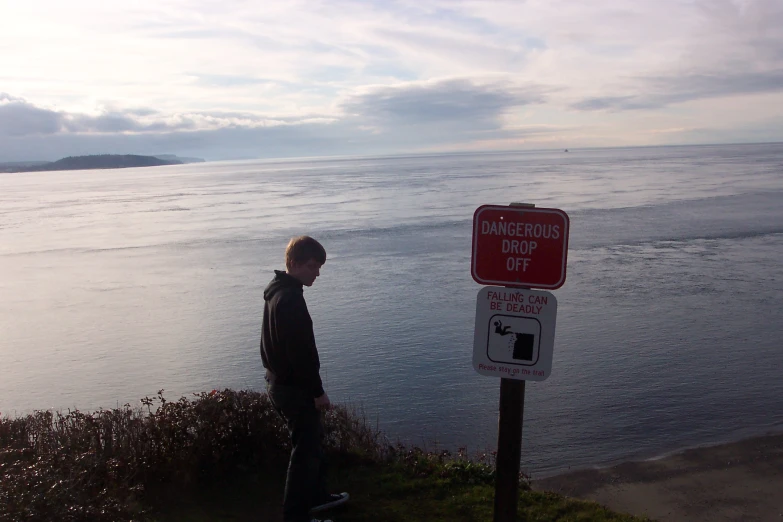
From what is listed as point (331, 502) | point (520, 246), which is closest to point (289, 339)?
point (331, 502)

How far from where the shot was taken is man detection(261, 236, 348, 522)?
4273mm

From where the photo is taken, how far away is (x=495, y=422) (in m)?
9.21

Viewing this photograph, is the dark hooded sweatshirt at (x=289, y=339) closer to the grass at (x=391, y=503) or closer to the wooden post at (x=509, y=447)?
the grass at (x=391, y=503)

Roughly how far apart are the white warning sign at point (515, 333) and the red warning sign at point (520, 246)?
67 mm

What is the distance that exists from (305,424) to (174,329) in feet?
31.2

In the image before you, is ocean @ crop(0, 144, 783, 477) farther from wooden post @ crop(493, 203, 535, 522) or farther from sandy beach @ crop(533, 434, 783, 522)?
wooden post @ crop(493, 203, 535, 522)

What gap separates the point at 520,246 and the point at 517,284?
0.18m

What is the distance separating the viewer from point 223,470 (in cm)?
549

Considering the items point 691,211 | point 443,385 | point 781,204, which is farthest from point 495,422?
point 781,204

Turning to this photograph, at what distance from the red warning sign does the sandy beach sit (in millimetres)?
3772

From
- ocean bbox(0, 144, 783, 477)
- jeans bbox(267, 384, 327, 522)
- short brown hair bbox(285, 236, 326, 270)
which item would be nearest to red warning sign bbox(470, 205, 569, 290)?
short brown hair bbox(285, 236, 326, 270)

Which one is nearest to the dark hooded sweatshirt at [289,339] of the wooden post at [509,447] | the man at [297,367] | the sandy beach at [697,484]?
the man at [297,367]

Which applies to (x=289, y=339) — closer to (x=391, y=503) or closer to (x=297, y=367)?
(x=297, y=367)

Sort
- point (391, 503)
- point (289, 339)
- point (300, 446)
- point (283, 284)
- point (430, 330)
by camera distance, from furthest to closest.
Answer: point (430, 330), point (391, 503), point (300, 446), point (283, 284), point (289, 339)
